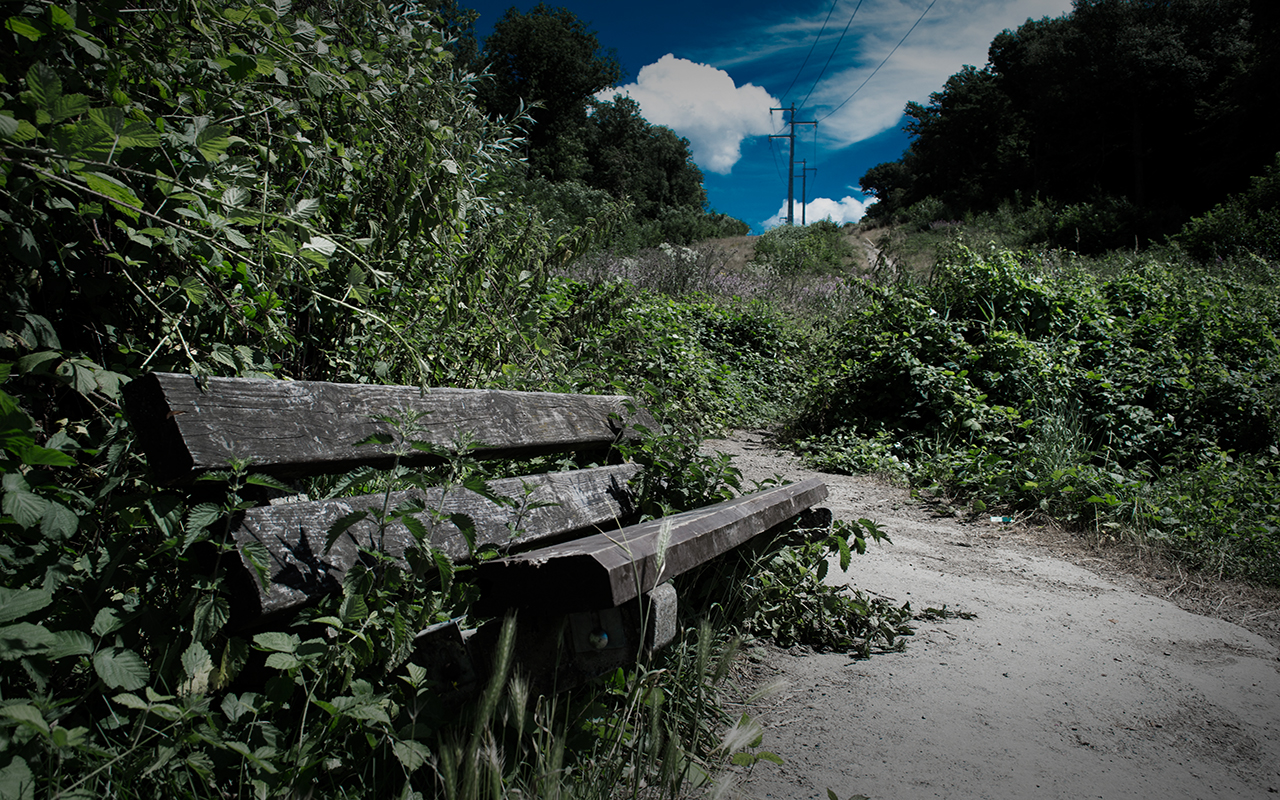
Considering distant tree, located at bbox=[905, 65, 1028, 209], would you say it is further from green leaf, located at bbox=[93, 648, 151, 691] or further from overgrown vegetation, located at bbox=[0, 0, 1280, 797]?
green leaf, located at bbox=[93, 648, 151, 691]

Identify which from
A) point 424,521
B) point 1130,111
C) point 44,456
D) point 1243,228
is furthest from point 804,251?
point 1130,111

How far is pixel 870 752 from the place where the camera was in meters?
1.77

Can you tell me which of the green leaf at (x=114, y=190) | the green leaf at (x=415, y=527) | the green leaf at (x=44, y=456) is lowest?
the green leaf at (x=415, y=527)

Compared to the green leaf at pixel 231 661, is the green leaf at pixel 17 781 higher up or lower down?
lower down

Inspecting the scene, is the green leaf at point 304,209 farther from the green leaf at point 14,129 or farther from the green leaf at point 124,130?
the green leaf at point 14,129

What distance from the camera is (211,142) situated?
4.42 ft

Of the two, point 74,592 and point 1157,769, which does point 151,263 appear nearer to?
point 74,592

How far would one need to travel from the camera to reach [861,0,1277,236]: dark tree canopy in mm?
24484

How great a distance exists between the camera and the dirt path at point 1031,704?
67.3 inches

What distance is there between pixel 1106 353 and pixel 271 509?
7.16 m

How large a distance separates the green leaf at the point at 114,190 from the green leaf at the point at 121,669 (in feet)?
2.52

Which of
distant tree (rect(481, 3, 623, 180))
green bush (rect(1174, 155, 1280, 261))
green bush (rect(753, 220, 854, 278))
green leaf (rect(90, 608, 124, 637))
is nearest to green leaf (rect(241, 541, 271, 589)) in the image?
green leaf (rect(90, 608, 124, 637))

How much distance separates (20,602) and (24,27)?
1.03 m

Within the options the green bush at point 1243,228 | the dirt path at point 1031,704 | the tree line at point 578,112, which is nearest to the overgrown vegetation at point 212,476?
the dirt path at point 1031,704
